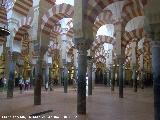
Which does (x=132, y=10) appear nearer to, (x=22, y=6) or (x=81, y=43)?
(x=22, y=6)

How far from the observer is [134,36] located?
45.0 feet

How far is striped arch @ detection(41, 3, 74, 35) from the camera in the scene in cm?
934

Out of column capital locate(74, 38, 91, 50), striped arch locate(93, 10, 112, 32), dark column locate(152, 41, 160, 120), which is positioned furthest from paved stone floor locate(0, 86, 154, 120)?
striped arch locate(93, 10, 112, 32)

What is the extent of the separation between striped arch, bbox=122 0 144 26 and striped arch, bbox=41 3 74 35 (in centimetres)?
263

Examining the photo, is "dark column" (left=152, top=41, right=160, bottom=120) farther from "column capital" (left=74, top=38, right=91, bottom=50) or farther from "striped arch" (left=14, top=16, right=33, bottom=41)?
"striped arch" (left=14, top=16, right=33, bottom=41)

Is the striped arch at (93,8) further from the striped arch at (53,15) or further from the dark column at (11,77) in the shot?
the dark column at (11,77)

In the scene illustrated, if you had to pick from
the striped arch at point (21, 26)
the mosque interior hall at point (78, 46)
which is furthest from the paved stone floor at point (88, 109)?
the striped arch at point (21, 26)

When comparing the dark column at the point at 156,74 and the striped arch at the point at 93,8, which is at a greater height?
the striped arch at the point at 93,8

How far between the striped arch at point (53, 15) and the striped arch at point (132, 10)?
2.63 meters

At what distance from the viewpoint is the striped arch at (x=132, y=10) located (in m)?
11.5

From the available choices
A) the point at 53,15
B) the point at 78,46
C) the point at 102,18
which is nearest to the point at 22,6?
the point at 53,15

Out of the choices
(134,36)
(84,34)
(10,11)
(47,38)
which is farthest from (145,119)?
(134,36)

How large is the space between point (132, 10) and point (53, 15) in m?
3.69

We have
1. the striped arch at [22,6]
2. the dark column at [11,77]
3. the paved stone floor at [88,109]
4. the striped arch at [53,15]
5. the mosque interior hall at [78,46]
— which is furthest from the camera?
the dark column at [11,77]
